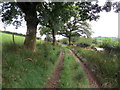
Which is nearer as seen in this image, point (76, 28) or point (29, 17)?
point (29, 17)

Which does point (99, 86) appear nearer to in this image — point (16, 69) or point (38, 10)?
point (16, 69)

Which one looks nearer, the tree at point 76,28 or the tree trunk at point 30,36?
the tree trunk at point 30,36

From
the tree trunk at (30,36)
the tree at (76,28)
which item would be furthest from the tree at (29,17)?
the tree at (76,28)

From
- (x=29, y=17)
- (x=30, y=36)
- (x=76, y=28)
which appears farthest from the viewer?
(x=76, y=28)

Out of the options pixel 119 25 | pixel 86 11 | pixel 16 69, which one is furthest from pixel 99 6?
pixel 16 69

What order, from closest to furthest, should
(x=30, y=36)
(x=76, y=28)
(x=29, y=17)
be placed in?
(x=29, y=17) < (x=30, y=36) < (x=76, y=28)

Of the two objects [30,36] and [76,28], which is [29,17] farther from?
[76,28]

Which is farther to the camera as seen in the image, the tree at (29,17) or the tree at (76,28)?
the tree at (76,28)

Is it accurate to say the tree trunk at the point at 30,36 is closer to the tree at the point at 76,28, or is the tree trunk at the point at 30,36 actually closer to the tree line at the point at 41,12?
the tree line at the point at 41,12

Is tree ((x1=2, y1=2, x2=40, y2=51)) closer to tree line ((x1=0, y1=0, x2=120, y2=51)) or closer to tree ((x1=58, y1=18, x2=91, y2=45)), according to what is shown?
tree line ((x1=0, y1=0, x2=120, y2=51))

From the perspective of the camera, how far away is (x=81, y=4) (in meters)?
9.71

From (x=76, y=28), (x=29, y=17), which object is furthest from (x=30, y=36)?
(x=76, y=28)

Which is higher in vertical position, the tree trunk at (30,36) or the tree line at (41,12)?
the tree line at (41,12)

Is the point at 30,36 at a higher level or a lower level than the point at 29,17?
lower
